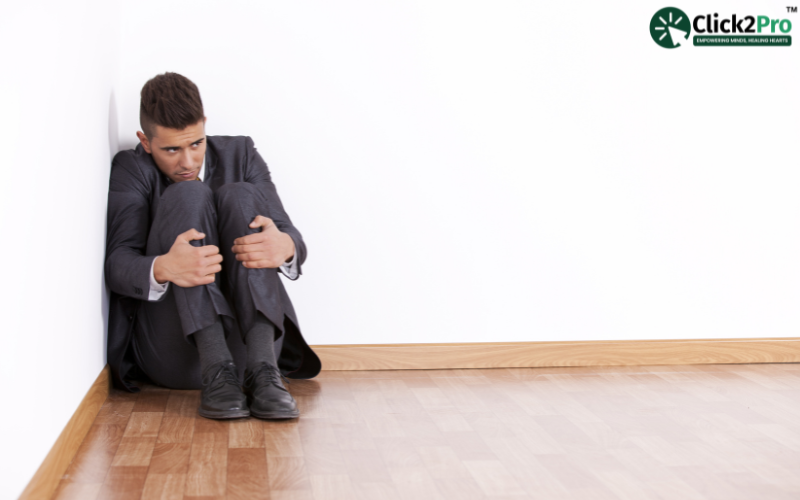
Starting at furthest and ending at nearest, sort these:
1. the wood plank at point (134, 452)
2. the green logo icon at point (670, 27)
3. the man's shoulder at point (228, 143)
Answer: the green logo icon at point (670, 27) < the man's shoulder at point (228, 143) < the wood plank at point (134, 452)

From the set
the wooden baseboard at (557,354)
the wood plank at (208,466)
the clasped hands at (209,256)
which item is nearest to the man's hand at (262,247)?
the clasped hands at (209,256)

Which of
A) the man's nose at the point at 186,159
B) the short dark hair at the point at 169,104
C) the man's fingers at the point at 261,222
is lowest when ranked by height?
the man's fingers at the point at 261,222

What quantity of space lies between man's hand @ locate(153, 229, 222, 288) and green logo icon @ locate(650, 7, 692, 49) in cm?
161

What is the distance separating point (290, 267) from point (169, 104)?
1.71 feet

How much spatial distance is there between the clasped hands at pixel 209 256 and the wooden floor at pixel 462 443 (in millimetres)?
341

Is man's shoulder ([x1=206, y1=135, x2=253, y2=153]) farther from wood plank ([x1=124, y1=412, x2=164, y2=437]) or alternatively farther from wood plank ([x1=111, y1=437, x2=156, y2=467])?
wood plank ([x1=111, y1=437, x2=156, y2=467])

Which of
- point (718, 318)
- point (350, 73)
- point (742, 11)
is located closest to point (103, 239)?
point (350, 73)

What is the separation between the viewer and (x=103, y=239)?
1.93m

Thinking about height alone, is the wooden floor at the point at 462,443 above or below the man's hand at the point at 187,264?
below

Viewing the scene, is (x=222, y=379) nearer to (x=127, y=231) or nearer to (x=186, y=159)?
(x=127, y=231)

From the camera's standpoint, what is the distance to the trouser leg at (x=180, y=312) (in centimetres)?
184

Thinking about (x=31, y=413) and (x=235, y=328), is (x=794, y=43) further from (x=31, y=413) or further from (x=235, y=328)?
(x=31, y=413)

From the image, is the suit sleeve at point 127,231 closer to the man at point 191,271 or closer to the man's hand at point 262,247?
the man at point 191,271

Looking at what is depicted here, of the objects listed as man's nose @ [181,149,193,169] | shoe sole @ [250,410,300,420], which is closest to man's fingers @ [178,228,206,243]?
man's nose @ [181,149,193,169]
